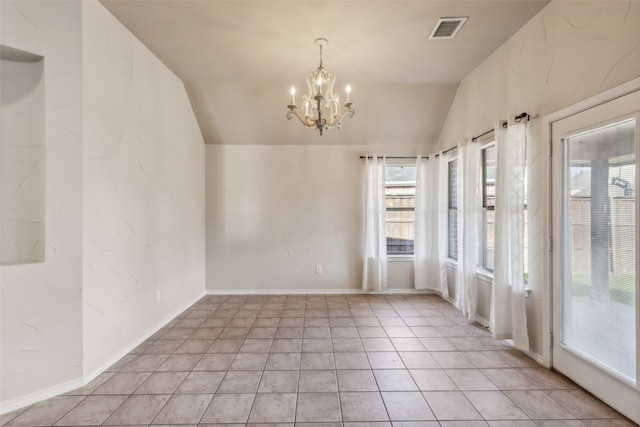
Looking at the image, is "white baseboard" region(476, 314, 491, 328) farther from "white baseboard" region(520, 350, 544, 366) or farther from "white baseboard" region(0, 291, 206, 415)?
"white baseboard" region(0, 291, 206, 415)

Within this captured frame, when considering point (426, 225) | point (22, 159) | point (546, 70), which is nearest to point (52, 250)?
point (22, 159)

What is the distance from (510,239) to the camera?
2.69 m

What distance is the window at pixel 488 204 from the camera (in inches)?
131

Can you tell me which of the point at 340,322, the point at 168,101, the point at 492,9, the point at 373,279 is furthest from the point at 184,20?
the point at 373,279

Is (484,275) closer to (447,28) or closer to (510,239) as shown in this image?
(510,239)

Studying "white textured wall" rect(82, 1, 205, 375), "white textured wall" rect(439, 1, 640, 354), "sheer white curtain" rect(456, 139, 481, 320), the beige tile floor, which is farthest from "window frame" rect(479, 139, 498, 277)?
"white textured wall" rect(82, 1, 205, 375)

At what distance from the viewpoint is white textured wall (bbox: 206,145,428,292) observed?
185 inches

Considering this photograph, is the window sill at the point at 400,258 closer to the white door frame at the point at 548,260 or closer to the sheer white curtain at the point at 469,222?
the sheer white curtain at the point at 469,222

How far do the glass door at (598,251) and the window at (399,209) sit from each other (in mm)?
2514

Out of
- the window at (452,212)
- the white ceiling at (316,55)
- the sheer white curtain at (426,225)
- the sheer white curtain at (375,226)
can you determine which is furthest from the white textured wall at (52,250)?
the window at (452,212)

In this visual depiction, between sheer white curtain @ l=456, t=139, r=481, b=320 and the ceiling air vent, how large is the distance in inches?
48.2

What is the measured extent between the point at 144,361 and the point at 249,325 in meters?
1.13

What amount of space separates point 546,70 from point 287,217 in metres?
3.69

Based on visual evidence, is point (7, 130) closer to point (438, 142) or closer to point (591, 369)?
point (591, 369)
